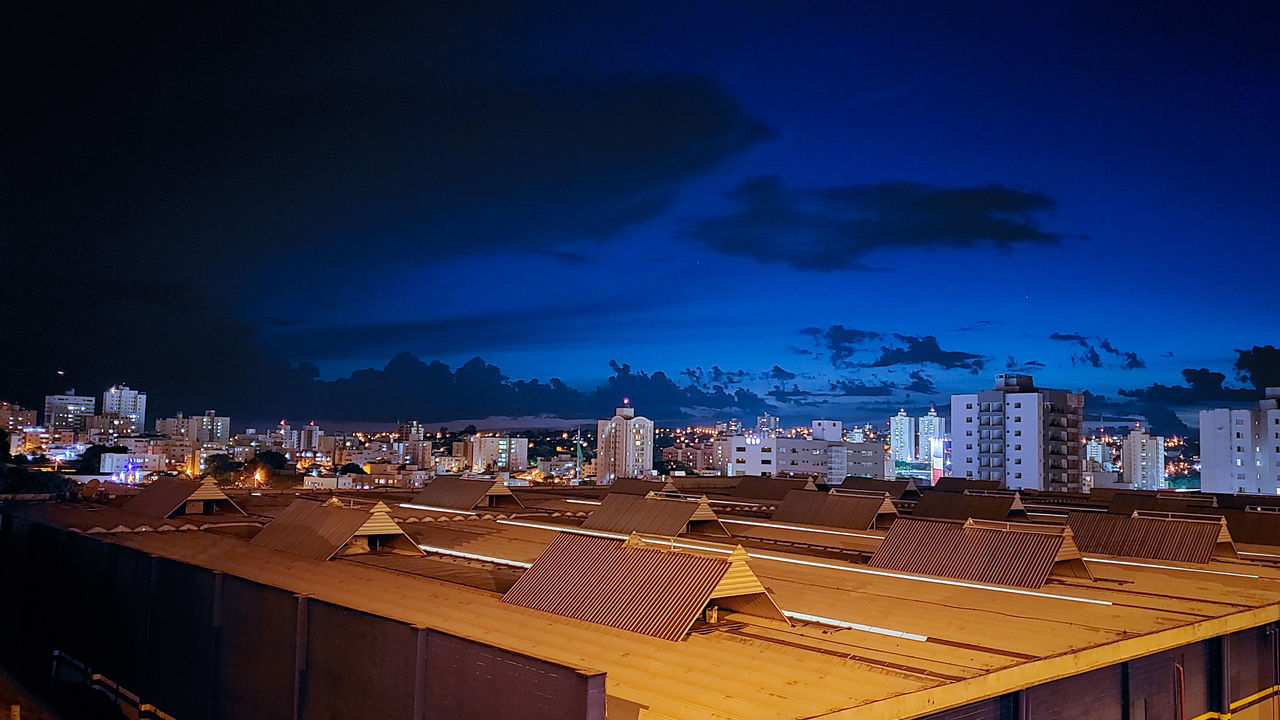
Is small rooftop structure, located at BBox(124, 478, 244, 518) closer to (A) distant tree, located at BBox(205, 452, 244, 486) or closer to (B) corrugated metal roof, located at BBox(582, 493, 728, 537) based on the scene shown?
(B) corrugated metal roof, located at BBox(582, 493, 728, 537)

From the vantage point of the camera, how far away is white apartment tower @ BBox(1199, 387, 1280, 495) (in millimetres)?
77688

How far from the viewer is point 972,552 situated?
783 inches

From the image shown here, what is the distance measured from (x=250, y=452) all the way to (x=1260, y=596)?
194540 millimetres

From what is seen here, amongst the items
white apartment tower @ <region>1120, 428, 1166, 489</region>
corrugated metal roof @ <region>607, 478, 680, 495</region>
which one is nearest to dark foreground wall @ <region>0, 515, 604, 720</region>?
corrugated metal roof @ <region>607, 478, 680, 495</region>

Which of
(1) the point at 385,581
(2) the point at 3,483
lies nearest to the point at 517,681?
(1) the point at 385,581

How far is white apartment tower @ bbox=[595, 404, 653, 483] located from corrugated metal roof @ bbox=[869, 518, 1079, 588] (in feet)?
428

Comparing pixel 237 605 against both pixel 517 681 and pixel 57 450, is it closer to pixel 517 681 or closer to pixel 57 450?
pixel 517 681

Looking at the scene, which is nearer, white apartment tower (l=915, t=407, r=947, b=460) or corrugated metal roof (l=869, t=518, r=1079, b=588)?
corrugated metal roof (l=869, t=518, r=1079, b=588)

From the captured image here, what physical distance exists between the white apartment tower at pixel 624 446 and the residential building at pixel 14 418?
4560 inches

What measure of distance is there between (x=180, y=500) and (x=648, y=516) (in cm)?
1551

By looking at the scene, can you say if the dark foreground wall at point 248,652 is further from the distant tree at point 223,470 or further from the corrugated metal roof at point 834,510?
the distant tree at point 223,470

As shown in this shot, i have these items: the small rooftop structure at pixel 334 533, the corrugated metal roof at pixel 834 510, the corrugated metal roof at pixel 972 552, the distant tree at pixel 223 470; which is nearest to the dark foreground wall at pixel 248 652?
the small rooftop structure at pixel 334 533

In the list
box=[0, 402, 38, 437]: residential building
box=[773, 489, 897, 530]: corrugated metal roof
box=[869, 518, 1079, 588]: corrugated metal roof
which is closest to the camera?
box=[869, 518, 1079, 588]: corrugated metal roof

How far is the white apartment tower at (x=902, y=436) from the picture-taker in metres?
187
